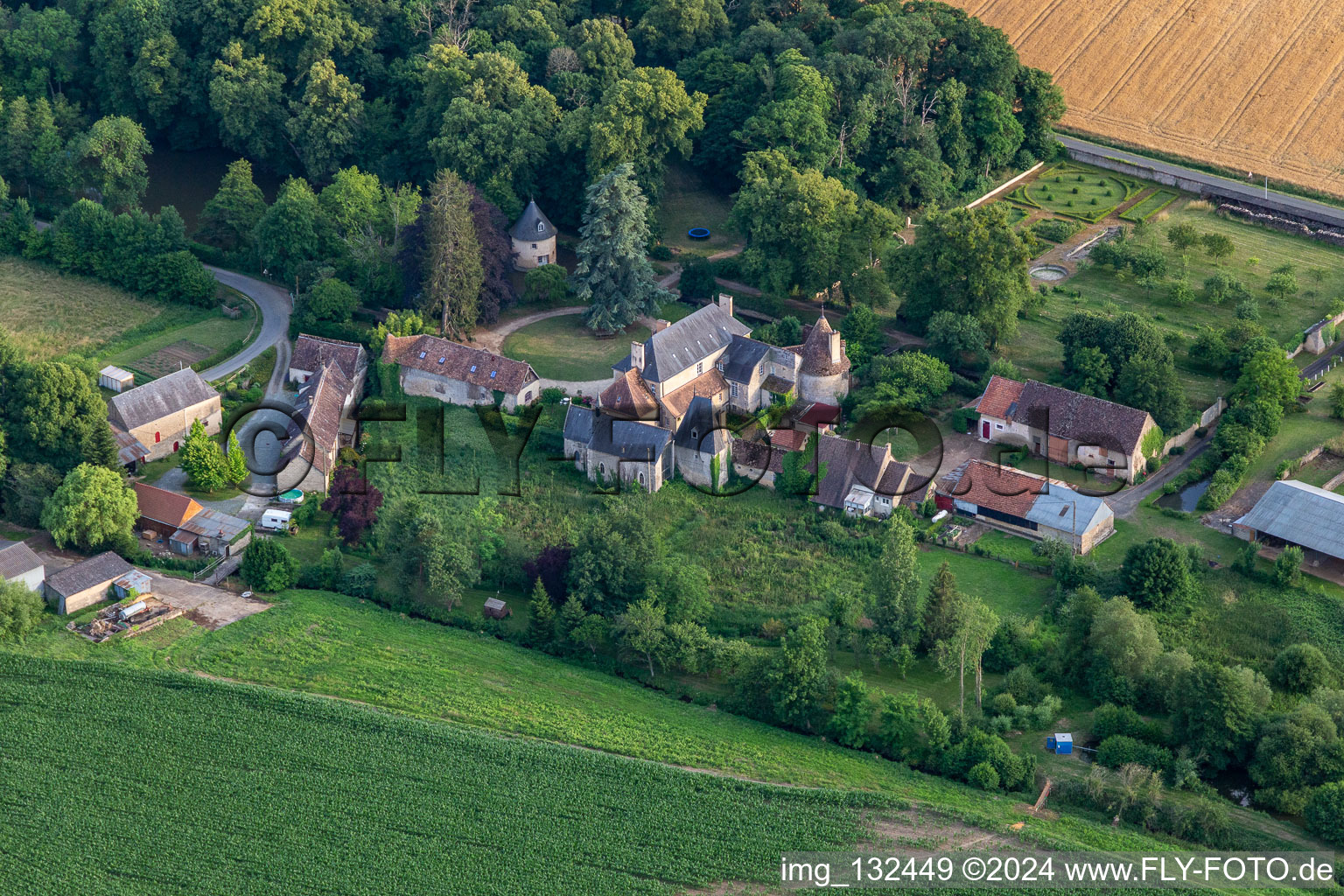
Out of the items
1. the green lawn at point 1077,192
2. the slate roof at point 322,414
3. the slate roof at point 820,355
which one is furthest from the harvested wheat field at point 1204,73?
the slate roof at point 322,414

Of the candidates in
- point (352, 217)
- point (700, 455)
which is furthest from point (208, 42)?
point (700, 455)

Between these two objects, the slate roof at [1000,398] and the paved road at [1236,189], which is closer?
the slate roof at [1000,398]

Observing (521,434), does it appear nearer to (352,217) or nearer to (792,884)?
(352,217)

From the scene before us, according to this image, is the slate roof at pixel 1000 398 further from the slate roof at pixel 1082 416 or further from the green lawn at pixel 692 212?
the green lawn at pixel 692 212

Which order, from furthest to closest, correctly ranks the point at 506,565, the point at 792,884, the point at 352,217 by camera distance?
the point at 352,217 < the point at 506,565 < the point at 792,884

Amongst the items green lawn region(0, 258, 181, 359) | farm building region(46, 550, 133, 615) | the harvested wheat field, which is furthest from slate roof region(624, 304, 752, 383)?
the harvested wheat field

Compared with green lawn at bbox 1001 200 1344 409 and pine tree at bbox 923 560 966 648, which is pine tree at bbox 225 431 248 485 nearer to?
pine tree at bbox 923 560 966 648
